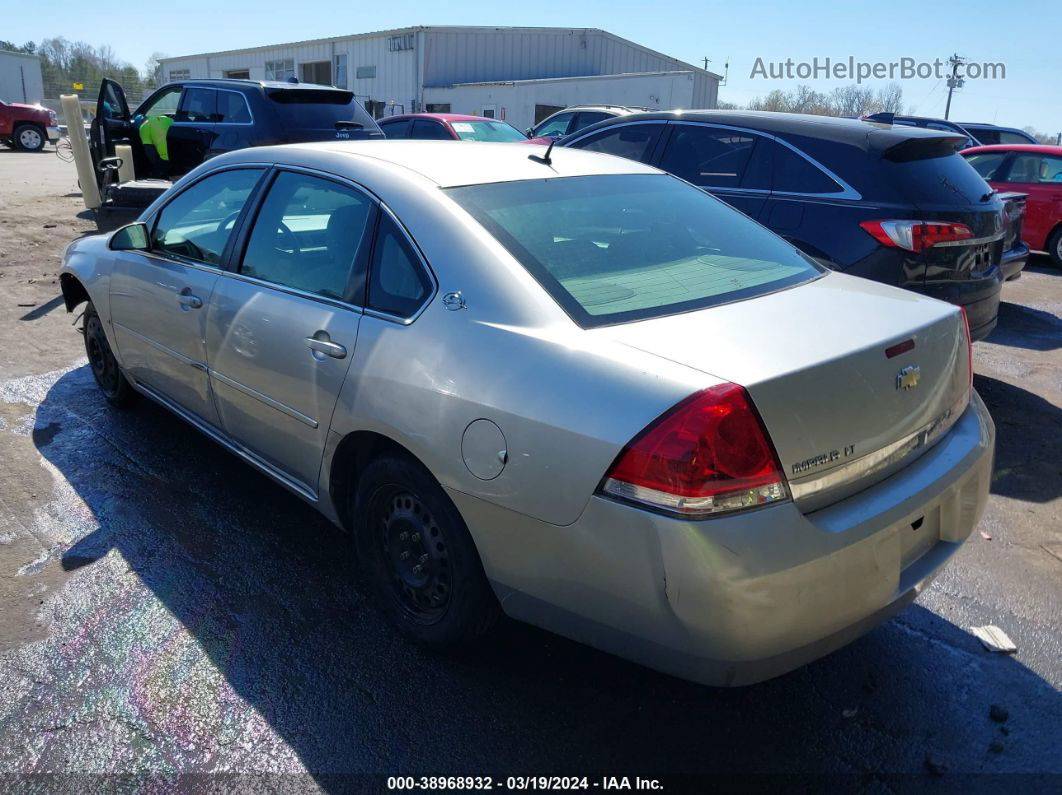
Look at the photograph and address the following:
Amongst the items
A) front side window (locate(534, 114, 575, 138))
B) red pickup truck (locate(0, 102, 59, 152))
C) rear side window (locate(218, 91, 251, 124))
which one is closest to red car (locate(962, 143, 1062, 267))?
front side window (locate(534, 114, 575, 138))

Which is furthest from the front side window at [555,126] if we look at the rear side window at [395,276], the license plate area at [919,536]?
the license plate area at [919,536]

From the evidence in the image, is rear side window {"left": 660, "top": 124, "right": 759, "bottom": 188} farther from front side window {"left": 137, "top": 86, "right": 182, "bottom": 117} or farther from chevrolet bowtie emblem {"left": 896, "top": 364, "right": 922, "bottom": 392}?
front side window {"left": 137, "top": 86, "right": 182, "bottom": 117}

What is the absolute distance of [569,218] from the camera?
2.94 meters

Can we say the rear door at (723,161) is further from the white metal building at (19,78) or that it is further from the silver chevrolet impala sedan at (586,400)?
the white metal building at (19,78)

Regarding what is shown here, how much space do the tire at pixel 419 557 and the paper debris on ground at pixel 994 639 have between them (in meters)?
1.81

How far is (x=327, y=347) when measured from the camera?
2893 mm

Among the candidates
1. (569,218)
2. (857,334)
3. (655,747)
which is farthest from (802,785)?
(569,218)

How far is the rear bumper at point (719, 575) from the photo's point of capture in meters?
2.03

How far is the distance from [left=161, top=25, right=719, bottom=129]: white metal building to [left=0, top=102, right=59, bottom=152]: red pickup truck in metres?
11.3

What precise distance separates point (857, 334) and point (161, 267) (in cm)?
317

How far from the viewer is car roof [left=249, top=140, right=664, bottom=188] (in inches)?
119

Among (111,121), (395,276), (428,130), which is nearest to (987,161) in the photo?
(428,130)

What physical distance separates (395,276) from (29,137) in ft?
90.6

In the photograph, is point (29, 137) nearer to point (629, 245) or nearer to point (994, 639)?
point (629, 245)
